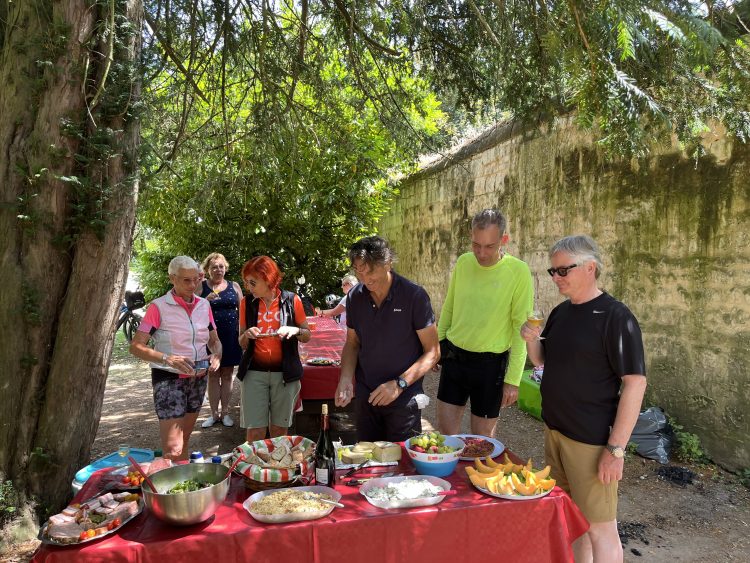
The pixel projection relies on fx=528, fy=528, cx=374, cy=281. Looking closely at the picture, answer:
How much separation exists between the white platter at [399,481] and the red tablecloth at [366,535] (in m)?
0.02

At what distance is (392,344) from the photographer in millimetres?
2932

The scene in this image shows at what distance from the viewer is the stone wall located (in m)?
4.20

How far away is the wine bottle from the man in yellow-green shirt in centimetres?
126

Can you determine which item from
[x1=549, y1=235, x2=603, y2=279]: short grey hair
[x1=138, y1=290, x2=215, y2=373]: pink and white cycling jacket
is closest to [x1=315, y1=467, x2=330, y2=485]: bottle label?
[x1=549, y1=235, x2=603, y2=279]: short grey hair

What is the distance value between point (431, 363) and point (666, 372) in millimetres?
3085

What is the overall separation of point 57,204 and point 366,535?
2.54 metres

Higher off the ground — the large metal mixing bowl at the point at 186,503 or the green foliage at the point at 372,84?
the green foliage at the point at 372,84

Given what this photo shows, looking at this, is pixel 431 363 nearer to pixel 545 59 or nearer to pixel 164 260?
pixel 545 59

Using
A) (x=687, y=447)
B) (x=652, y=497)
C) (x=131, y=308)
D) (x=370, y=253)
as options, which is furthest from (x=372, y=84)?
(x=131, y=308)

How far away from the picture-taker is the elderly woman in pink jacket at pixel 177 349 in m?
3.53

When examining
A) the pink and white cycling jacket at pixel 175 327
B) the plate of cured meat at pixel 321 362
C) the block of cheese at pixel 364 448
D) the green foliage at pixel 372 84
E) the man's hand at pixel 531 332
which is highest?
the green foliage at pixel 372 84

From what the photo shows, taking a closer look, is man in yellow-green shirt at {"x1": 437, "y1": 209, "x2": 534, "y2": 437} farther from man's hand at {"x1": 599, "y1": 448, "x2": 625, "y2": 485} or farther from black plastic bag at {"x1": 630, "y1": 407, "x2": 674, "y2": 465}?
black plastic bag at {"x1": 630, "y1": 407, "x2": 674, "y2": 465}

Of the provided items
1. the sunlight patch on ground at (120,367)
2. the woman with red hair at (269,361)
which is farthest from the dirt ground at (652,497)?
the sunlight patch on ground at (120,367)

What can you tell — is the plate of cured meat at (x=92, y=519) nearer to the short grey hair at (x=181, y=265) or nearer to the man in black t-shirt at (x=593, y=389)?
the short grey hair at (x=181, y=265)
